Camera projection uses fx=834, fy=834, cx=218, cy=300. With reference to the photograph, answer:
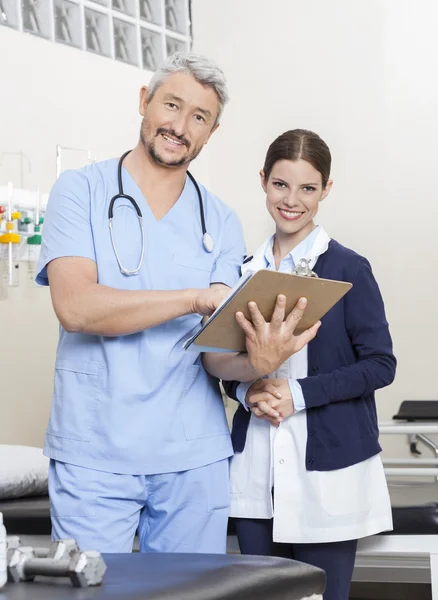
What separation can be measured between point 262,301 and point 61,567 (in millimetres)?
566

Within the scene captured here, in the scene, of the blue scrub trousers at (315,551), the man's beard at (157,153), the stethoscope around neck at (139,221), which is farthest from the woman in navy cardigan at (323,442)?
the man's beard at (157,153)

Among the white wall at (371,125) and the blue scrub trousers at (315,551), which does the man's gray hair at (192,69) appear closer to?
the blue scrub trousers at (315,551)

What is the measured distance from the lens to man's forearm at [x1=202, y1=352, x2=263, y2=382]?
1537 mm

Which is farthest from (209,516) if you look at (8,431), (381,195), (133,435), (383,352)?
(381,195)

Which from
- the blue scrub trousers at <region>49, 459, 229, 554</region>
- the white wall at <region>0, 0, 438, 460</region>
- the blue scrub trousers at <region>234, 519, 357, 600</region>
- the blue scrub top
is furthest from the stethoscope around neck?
the white wall at <region>0, 0, 438, 460</region>

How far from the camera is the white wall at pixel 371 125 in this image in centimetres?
404

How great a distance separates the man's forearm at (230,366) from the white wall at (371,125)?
261 cm

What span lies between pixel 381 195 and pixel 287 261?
2495 mm

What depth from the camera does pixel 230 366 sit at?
155 cm

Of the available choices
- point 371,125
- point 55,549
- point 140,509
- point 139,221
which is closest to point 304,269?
point 139,221

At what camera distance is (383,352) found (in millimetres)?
1622

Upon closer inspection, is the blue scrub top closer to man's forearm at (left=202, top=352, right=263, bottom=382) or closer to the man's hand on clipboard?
man's forearm at (left=202, top=352, right=263, bottom=382)

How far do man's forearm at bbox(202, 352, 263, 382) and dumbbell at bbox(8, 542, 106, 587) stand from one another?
583 mm

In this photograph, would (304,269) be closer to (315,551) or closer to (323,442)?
(323,442)
